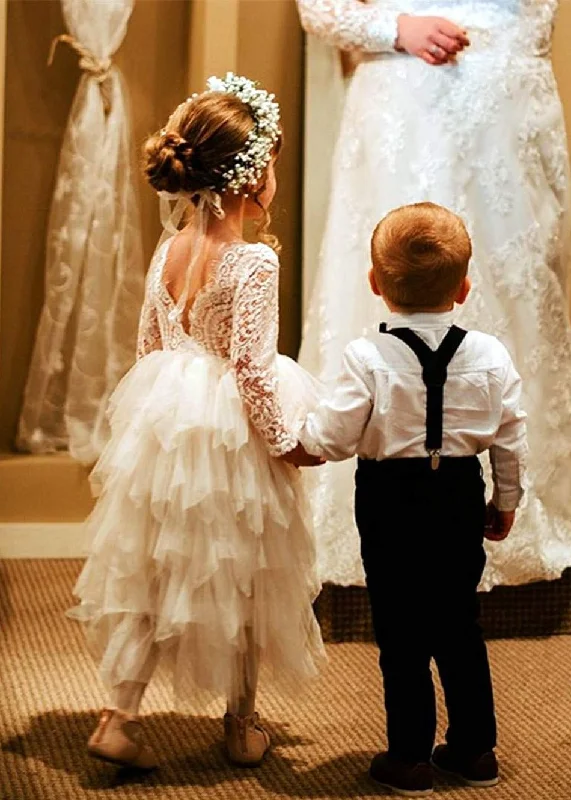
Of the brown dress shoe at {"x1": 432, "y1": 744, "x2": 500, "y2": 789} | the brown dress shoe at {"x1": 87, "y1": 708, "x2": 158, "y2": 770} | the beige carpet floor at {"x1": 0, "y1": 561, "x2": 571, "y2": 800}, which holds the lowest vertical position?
the beige carpet floor at {"x1": 0, "y1": 561, "x2": 571, "y2": 800}

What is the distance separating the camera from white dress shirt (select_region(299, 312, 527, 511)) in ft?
6.75

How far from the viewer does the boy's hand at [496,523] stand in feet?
7.20

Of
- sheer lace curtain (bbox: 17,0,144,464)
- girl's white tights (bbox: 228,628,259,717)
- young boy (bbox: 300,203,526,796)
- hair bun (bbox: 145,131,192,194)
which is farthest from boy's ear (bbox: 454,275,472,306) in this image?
sheer lace curtain (bbox: 17,0,144,464)

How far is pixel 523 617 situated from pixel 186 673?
1066mm

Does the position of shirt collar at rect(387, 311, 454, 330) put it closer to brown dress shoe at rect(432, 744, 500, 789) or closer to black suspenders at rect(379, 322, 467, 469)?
black suspenders at rect(379, 322, 467, 469)

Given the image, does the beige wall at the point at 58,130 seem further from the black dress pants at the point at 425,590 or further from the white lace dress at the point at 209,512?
the black dress pants at the point at 425,590

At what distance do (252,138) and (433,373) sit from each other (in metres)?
0.46

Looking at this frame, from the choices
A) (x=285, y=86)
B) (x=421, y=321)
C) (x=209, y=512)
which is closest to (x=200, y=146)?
(x=421, y=321)

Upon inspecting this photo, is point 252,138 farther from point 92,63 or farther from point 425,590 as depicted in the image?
point 92,63

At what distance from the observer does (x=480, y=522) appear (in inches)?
83.9

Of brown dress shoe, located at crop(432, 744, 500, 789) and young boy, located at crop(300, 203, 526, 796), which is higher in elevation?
young boy, located at crop(300, 203, 526, 796)

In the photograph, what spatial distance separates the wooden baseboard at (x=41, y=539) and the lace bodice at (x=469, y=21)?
1503 millimetres

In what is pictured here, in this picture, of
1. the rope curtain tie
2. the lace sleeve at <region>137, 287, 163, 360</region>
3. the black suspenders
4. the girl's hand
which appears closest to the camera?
the black suspenders

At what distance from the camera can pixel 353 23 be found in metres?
2.88
